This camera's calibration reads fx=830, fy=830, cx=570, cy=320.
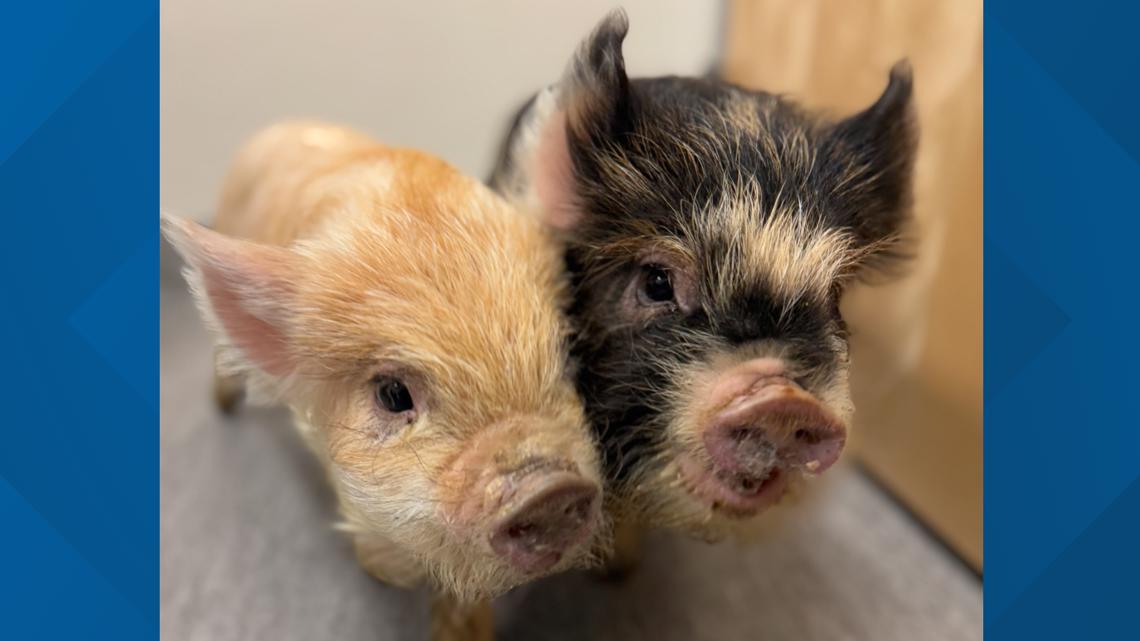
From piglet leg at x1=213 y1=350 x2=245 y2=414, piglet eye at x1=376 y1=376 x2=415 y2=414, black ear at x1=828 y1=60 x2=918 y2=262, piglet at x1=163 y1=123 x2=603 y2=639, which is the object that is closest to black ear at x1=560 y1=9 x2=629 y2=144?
piglet at x1=163 y1=123 x2=603 y2=639

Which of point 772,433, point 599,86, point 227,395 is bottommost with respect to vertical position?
point 227,395

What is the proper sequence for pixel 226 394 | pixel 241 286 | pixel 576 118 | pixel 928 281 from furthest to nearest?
pixel 226 394, pixel 928 281, pixel 576 118, pixel 241 286

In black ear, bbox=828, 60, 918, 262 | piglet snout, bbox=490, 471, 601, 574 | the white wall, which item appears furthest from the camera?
the white wall

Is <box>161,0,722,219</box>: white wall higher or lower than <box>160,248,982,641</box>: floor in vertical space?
higher

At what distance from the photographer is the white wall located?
1.31 metres

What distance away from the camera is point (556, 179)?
3.36 feet

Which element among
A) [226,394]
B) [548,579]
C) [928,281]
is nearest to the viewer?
[548,579]

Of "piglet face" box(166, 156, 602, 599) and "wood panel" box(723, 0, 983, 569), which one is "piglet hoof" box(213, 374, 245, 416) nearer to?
"piglet face" box(166, 156, 602, 599)
